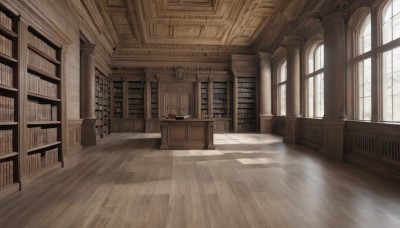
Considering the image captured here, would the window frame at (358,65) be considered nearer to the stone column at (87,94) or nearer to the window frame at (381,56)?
the window frame at (381,56)

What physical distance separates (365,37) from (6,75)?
630cm

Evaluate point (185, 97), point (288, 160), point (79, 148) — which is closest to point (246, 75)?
point (185, 97)

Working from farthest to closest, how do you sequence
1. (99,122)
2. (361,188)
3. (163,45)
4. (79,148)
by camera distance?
(163,45)
(99,122)
(79,148)
(361,188)

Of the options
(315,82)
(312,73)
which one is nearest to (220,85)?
(312,73)

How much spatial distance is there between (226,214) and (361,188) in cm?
201

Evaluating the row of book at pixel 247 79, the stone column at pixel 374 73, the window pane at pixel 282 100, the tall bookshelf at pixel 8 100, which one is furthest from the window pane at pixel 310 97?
the tall bookshelf at pixel 8 100

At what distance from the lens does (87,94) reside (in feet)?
24.1

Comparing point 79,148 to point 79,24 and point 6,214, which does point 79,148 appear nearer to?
point 79,24

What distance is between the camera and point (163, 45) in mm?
11469

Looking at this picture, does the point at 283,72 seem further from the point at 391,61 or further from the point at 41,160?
the point at 41,160

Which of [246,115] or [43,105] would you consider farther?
[246,115]

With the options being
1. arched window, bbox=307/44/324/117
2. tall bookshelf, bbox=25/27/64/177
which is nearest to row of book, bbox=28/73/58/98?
tall bookshelf, bbox=25/27/64/177

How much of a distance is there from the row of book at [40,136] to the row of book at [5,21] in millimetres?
1393

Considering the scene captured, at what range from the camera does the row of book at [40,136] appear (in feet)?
11.9
